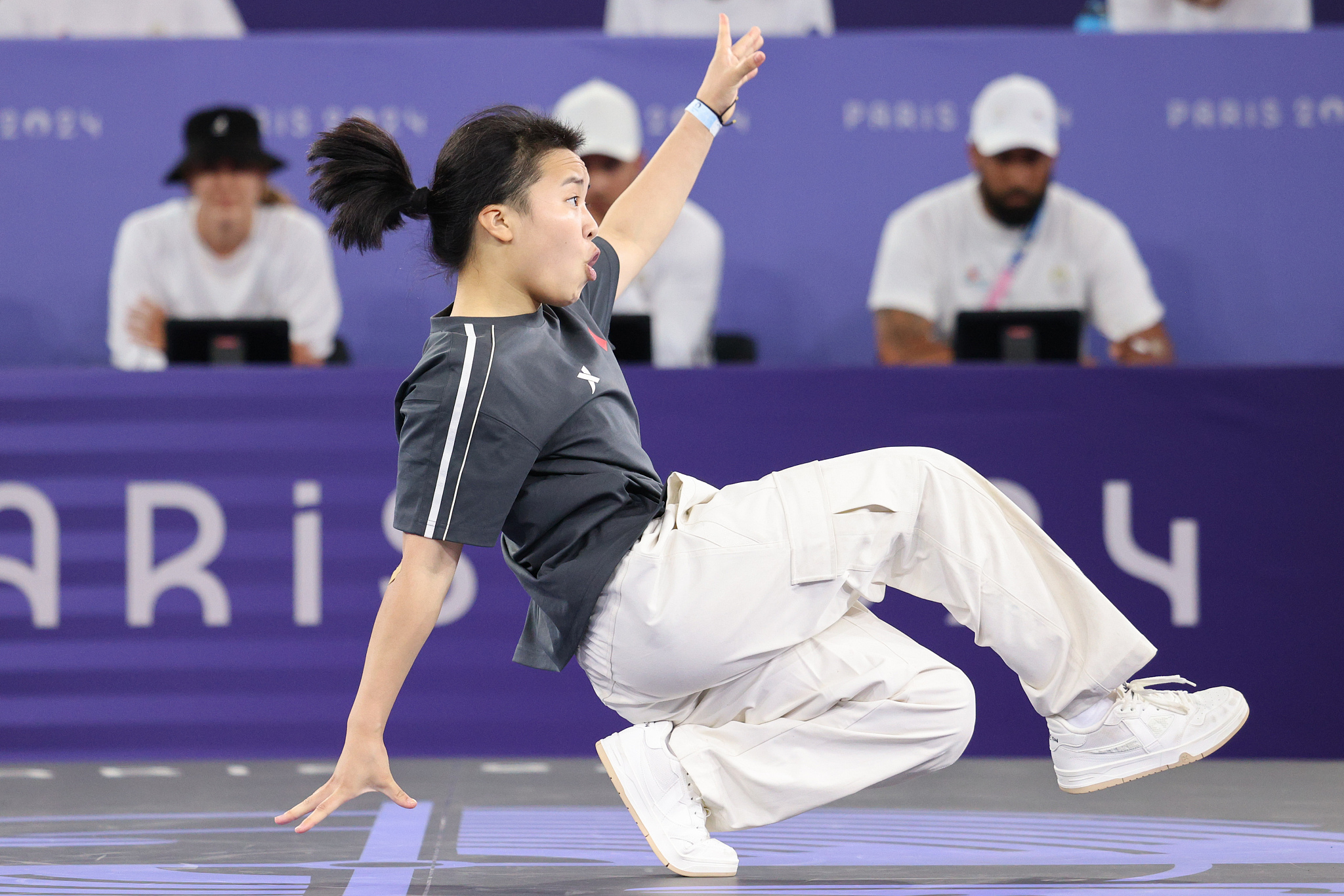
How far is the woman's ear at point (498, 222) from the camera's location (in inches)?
75.7

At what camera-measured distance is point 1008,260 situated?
4.80 m

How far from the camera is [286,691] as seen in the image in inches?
124

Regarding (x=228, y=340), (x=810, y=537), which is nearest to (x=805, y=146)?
(x=228, y=340)

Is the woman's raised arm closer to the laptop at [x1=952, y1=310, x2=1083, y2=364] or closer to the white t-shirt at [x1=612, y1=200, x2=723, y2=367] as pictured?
the laptop at [x1=952, y1=310, x2=1083, y2=364]

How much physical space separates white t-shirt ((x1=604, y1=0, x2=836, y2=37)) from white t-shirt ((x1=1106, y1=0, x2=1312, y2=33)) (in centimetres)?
116

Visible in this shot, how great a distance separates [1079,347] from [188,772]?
8.11 feet

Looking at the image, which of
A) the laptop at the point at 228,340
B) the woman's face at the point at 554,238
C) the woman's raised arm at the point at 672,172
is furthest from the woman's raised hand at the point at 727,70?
the laptop at the point at 228,340

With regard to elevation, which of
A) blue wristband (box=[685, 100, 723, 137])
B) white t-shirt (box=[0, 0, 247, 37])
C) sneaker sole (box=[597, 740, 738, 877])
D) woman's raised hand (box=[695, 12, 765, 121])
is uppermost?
white t-shirt (box=[0, 0, 247, 37])

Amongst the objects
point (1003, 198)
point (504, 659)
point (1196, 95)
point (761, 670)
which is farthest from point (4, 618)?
point (1196, 95)

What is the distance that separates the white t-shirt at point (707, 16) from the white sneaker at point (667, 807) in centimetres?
373

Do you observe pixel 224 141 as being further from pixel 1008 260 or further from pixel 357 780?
pixel 357 780

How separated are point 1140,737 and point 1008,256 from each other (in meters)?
3.13

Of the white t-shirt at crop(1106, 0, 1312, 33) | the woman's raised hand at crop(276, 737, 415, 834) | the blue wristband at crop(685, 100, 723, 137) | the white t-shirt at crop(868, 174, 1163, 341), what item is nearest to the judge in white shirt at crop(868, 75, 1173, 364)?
the white t-shirt at crop(868, 174, 1163, 341)

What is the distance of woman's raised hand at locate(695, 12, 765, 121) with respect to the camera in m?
2.25
